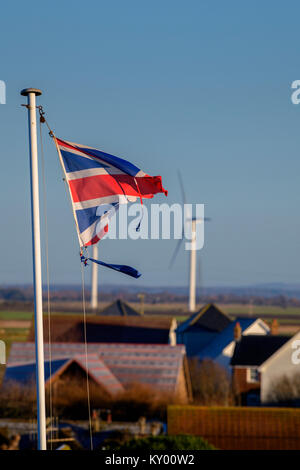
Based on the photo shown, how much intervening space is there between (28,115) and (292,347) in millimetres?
45517

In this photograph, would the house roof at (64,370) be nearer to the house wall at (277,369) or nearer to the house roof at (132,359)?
the house roof at (132,359)

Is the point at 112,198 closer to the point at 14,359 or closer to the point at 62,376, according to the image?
the point at 62,376

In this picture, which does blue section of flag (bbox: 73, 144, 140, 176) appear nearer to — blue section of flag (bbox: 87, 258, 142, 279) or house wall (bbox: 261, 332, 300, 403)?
blue section of flag (bbox: 87, 258, 142, 279)

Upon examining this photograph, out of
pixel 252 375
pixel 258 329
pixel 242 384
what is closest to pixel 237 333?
pixel 258 329

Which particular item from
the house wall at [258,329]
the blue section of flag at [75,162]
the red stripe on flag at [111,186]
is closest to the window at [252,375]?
the house wall at [258,329]

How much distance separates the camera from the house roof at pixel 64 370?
5356cm

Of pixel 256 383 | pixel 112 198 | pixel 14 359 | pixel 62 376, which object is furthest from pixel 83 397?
pixel 112 198

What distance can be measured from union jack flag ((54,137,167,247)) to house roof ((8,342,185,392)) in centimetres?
4192

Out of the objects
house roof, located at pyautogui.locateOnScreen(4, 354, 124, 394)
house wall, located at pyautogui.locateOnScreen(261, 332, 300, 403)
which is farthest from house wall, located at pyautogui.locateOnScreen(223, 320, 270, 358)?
house roof, located at pyautogui.locateOnScreen(4, 354, 124, 394)

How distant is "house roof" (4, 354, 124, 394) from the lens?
53562 millimetres

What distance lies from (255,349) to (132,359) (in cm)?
1010

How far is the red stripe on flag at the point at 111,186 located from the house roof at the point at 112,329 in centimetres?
6131

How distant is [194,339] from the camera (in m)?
87.6

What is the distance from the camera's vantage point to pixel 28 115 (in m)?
13.8
